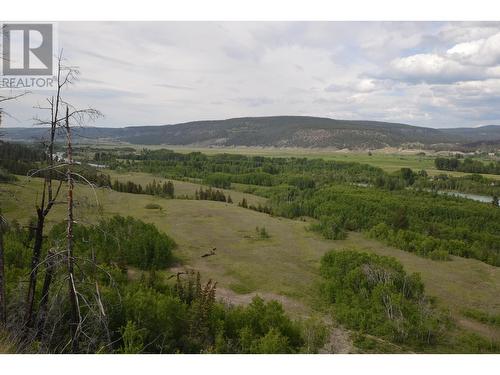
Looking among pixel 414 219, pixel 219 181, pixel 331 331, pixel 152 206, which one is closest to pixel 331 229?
pixel 414 219

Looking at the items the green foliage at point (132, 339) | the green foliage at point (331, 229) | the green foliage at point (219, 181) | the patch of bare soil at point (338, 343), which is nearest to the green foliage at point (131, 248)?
the patch of bare soil at point (338, 343)

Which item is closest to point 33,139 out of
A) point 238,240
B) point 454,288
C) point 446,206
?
point 454,288

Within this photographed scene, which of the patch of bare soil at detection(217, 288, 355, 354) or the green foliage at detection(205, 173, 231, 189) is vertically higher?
the green foliage at detection(205, 173, 231, 189)

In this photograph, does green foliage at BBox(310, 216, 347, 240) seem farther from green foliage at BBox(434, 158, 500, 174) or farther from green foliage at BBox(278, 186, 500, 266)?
green foliage at BBox(434, 158, 500, 174)

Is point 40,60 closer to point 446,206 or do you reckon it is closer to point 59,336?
point 59,336

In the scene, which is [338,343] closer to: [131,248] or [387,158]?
[131,248]

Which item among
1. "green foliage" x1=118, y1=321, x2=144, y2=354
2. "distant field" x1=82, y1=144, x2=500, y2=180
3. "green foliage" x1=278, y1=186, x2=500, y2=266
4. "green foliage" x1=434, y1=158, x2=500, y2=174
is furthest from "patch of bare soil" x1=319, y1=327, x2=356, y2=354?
"green foliage" x1=434, y1=158, x2=500, y2=174

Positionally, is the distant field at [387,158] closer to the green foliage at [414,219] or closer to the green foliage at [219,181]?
the green foliage at [219,181]
